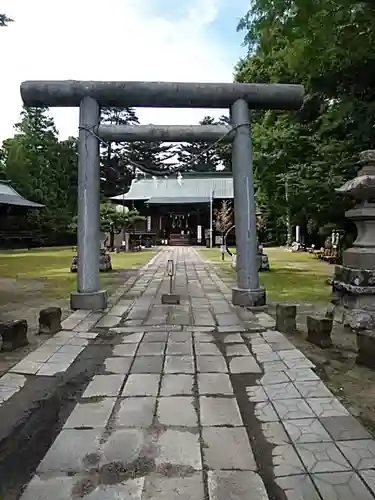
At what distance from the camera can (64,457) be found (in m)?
2.14

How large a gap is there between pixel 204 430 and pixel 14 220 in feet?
95.6

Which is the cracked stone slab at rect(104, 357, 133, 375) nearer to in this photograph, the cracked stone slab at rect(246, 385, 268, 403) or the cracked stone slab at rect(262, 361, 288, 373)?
the cracked stone slab at rect(246, 385, 268, 403)

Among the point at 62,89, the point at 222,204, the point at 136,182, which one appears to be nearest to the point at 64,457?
the point at 62,89

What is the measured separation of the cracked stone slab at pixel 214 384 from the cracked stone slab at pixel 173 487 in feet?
3.54

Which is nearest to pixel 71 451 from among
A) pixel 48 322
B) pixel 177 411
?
pixel 177 411

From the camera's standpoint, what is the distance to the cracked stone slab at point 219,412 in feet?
8.32

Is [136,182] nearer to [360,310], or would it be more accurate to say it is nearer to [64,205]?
[64,205]

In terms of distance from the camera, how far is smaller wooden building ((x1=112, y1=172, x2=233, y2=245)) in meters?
32.8

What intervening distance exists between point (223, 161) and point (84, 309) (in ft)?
144

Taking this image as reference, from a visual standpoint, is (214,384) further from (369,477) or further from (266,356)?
(369,477)

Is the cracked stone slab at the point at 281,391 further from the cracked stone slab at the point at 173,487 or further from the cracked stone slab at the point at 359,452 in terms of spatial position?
the cracked stone slab at the point at 173,487

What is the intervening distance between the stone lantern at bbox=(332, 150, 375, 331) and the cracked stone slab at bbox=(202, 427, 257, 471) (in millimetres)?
2979

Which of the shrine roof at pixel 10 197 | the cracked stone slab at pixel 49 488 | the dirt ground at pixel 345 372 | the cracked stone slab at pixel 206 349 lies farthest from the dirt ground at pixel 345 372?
the shrine roof at pixel 10 197

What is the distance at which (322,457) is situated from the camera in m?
2.13
